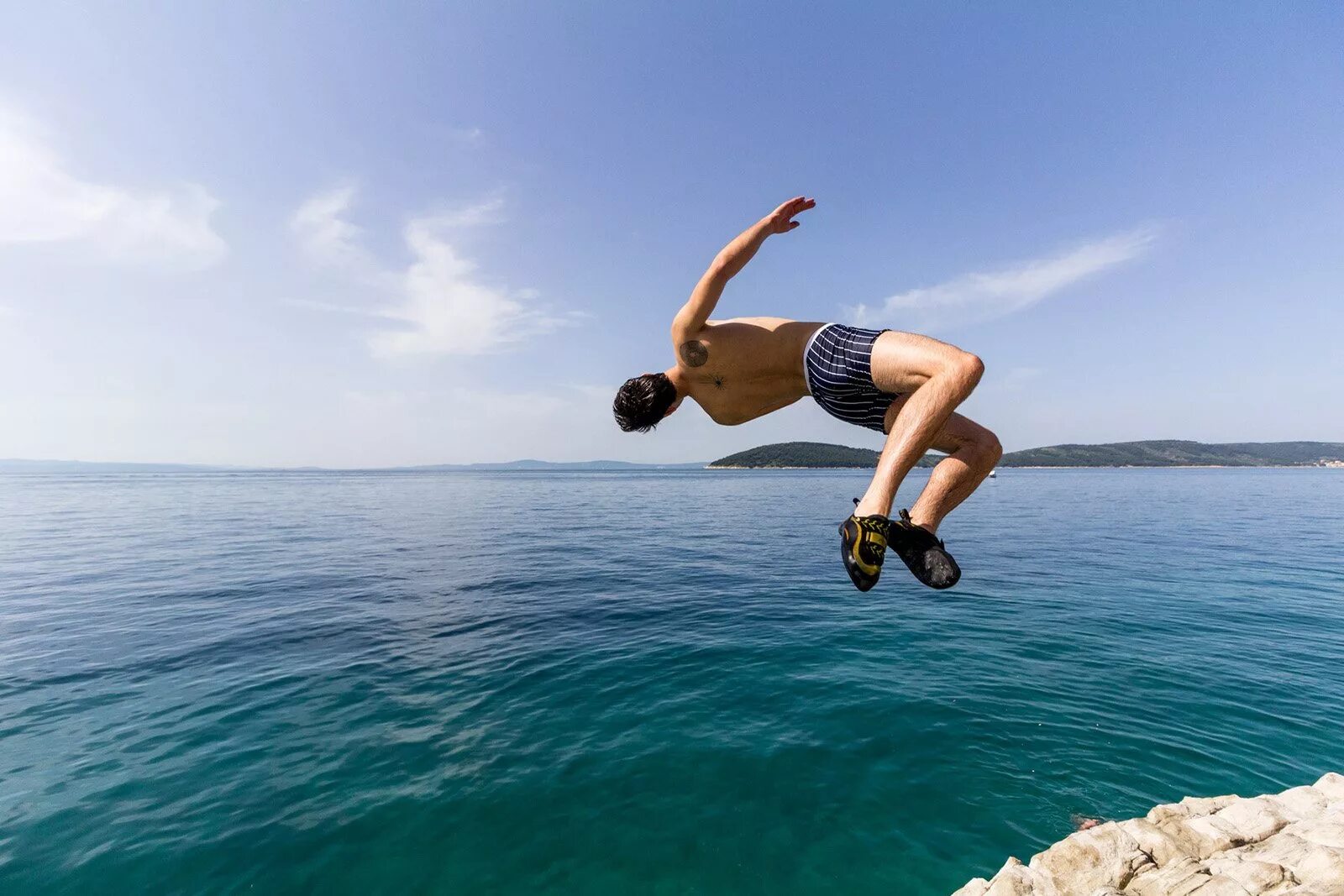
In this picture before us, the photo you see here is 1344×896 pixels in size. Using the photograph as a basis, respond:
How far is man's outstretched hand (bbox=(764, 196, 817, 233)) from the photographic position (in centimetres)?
451

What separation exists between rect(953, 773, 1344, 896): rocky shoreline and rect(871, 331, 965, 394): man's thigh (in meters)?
5.04

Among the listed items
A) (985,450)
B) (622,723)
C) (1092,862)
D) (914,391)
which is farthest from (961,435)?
(622,723)

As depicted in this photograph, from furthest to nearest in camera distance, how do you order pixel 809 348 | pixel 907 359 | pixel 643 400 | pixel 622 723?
pixel 622 723, pixel 643 400, pixel 809 348, pixel 907 359

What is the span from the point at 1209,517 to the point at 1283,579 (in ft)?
104

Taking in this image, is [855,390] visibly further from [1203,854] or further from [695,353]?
[1203,854]

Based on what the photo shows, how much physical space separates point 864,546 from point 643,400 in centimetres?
249

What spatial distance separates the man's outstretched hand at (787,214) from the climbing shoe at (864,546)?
2.48m

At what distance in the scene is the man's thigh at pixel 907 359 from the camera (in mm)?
3979

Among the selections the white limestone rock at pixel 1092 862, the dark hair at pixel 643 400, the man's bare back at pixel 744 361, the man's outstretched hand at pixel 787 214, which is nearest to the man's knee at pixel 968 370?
the man's bare back at pixel 744 361

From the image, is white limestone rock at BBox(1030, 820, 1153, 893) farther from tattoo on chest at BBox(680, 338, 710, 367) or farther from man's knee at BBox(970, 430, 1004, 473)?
tattoo on chest at BBox(680, 338, 710, 367)

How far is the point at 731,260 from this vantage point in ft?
15.1

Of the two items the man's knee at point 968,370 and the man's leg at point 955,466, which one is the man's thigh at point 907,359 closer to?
the man's knee at point 968,370

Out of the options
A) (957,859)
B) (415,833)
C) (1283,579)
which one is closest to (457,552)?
(415,833)

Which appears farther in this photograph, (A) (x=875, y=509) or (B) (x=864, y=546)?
(A) (x=875, y=509)
